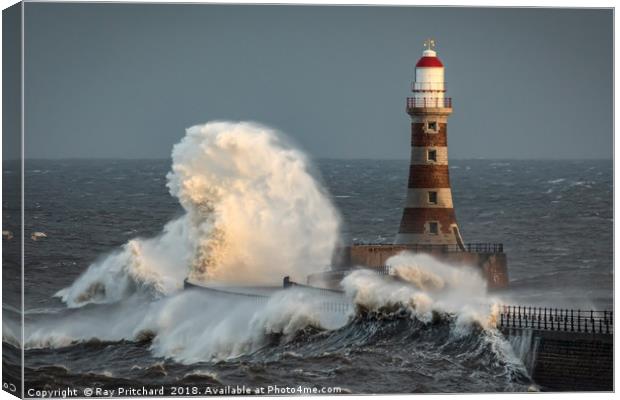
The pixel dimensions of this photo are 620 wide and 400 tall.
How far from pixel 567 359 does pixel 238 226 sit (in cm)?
714

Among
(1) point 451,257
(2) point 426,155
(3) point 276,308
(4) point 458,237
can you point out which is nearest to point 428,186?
(2) point 426,155

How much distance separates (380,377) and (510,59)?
18.0 feet

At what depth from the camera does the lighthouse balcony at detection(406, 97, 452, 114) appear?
5900 centimetres

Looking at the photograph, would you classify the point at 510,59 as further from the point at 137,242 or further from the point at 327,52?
the point at 137,242

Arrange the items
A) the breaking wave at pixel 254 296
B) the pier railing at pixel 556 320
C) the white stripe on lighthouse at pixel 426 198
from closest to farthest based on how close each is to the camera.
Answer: the pier railing at pixel 556 320, the breaking wave at pixel 254 296, the white stripe on lighthouse at pixel 426 198

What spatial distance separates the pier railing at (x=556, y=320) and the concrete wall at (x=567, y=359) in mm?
141

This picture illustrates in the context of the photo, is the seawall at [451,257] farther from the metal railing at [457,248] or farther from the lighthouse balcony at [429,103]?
the lighthouse balcony at [429,103]

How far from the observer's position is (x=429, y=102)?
194 feet

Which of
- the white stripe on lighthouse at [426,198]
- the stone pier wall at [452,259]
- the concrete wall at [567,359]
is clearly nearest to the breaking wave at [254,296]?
the stone pier wall at [452,259]

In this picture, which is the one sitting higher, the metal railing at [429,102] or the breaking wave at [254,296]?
the metal railing at [429,102]

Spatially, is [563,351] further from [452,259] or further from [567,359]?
[452,259]

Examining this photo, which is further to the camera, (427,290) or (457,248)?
(457,248)

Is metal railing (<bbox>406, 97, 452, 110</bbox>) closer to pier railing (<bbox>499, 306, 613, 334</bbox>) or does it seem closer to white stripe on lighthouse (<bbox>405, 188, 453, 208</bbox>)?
white stripe on lighthouse (<bbox>405, 188, 453, 208</bbox>)

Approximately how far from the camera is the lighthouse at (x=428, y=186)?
5947 centimetres
